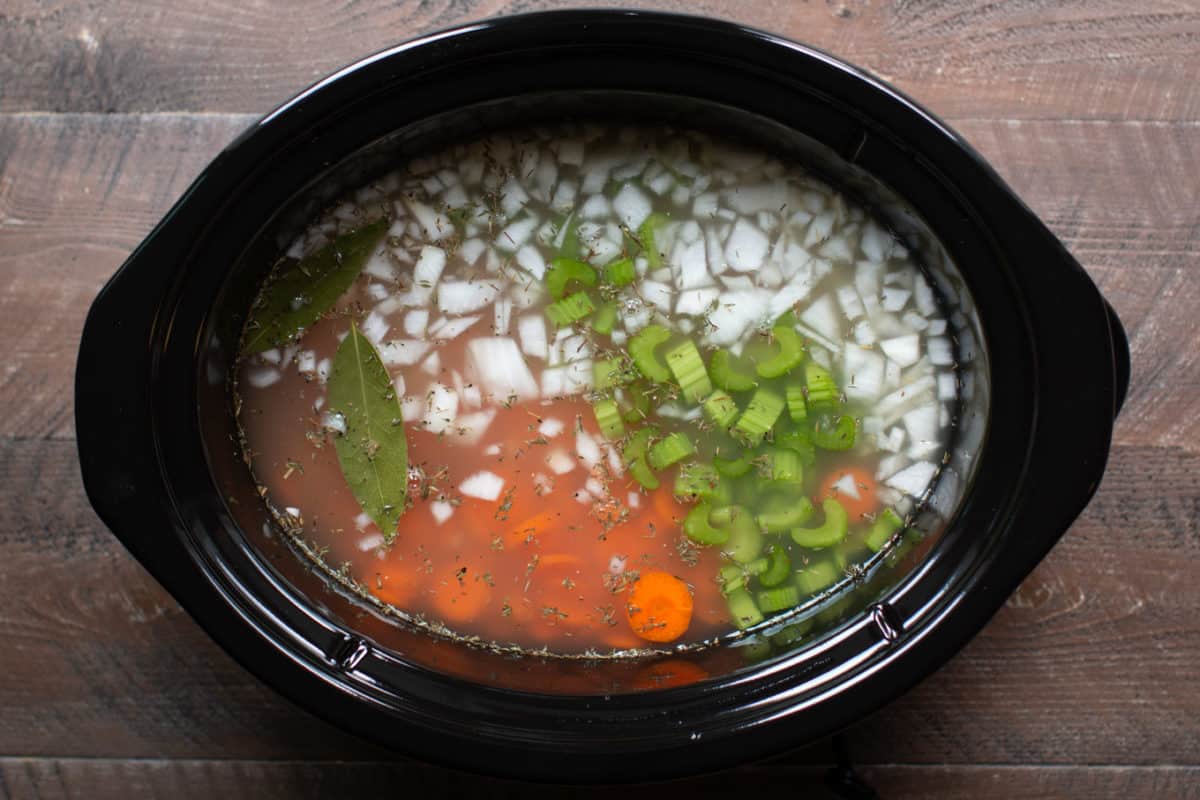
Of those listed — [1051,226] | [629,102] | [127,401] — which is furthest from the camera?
[1051,226]

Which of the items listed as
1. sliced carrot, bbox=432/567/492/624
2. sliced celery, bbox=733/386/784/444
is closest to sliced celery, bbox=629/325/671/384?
sliced celery, bbox=733/386/784/444

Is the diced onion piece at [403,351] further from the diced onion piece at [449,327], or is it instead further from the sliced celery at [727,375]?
the sliced celery at [727,375]

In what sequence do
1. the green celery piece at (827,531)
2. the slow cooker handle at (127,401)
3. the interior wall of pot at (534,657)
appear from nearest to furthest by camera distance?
the slow cooker handle at (127,401), the interior wall of pot at (534,657), the green celery piece at (827,531)

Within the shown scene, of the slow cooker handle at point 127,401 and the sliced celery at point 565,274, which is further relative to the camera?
the sliced celery at point 565,274

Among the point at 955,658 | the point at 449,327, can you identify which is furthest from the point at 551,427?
the point at 955,658

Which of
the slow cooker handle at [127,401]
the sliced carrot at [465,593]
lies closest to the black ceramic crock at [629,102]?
the slow cooker handle at [127,401]

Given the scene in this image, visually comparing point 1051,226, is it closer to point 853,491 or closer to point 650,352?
point 853,491
